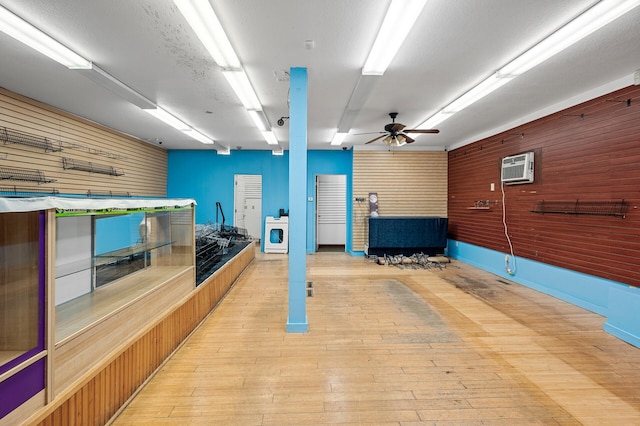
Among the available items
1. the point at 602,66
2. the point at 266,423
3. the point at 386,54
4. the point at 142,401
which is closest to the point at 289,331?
the point at 266,423

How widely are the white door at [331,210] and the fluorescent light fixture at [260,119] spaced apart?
159 inches

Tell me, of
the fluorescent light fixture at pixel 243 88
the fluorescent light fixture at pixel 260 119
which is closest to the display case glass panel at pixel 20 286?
the fluorescent light fixture at pixel 243 88

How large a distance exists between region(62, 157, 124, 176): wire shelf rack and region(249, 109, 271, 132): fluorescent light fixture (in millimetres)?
3834

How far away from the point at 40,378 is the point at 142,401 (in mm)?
930

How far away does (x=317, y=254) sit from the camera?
864cm

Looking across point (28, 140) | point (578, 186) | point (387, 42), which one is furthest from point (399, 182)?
point (28, 140)

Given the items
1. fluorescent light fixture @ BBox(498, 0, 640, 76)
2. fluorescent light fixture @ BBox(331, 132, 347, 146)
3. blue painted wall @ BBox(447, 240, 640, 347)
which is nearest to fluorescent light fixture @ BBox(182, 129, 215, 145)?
fluorescent light fixture @ BBox(331, 132, 347, 146)

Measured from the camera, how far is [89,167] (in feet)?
19.3

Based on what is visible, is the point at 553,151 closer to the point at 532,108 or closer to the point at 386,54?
the point at 532,108

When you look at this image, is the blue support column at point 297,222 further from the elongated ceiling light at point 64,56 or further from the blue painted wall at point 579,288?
the blue painted wall at point 579,288

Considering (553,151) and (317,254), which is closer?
(553,151)

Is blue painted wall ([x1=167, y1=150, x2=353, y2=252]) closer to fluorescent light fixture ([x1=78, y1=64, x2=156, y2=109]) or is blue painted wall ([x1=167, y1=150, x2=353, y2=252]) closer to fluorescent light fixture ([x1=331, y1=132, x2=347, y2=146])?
fluorescent light fixture ([x1=331, y1=132, x2=347, y2=146])

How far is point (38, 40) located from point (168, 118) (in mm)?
2747

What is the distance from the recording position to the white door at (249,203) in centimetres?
930
